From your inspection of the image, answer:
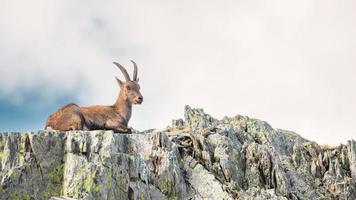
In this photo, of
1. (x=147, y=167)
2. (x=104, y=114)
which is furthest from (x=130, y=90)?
(x=147, y=167)

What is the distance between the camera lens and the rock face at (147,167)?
27.0 meters

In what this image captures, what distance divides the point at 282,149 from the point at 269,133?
5.05ft

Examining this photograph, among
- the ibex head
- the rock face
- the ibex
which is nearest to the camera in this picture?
the rock face

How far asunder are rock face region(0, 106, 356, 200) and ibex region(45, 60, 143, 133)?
8.97 feet

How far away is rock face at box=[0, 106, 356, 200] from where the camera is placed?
27.0 m


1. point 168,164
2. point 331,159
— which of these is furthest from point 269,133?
point 168,164

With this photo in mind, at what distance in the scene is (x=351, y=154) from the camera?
46156 mm

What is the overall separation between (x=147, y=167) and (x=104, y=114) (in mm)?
6918

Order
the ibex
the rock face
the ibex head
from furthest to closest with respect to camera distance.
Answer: the ibex head < the ibex < the rock face

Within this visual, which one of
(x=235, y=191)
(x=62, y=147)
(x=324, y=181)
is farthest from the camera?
(x=324, y=181)

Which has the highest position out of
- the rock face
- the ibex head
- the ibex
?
the ibex head

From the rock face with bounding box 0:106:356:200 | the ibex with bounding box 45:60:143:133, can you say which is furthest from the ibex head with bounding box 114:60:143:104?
the rock face with bounding box 0:106:356:200

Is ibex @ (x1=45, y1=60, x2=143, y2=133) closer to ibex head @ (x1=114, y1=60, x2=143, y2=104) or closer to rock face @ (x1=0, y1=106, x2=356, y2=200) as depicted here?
ibex head @ (x1=114, y1=60, x2=143, y2=104)

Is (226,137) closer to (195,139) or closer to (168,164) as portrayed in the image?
(195,139)
